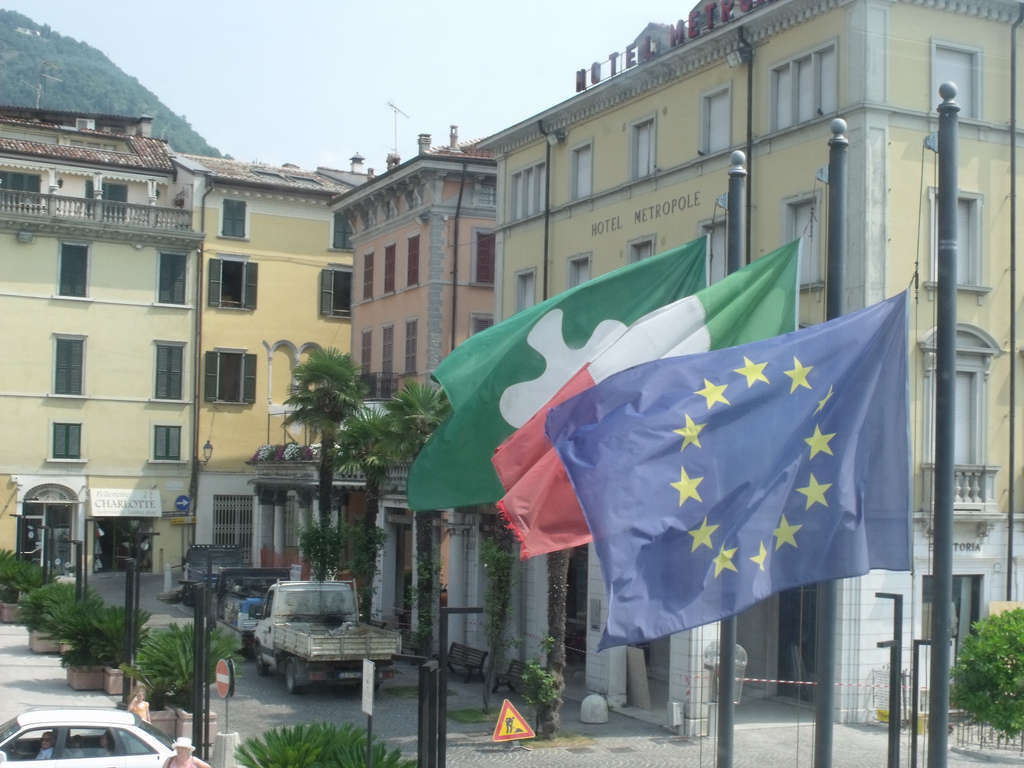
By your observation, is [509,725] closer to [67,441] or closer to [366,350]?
[366,350]

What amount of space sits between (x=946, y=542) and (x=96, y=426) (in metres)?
53.8

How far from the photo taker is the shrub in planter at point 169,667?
25.5 m

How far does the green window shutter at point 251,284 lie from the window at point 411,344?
1559 cm

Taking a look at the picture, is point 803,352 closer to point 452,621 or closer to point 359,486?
point 452,621

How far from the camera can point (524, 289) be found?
37.9 meters

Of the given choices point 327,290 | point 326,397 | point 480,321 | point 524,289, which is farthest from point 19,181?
point 524,289

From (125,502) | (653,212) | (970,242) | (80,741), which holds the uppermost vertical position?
(653,212)

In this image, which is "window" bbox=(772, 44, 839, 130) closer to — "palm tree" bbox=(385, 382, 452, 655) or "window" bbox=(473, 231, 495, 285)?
"palm tree" bbox=(385, 382, 452, 655)

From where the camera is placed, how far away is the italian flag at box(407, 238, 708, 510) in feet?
47.6

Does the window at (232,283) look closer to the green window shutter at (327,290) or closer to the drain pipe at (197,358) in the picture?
the drain pipe at (197,358)

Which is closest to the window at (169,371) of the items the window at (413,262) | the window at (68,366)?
the window at (68,366)

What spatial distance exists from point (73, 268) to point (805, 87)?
4043cm

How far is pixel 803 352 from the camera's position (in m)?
11.2

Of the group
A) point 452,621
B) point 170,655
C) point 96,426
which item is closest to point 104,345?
point 96,426
